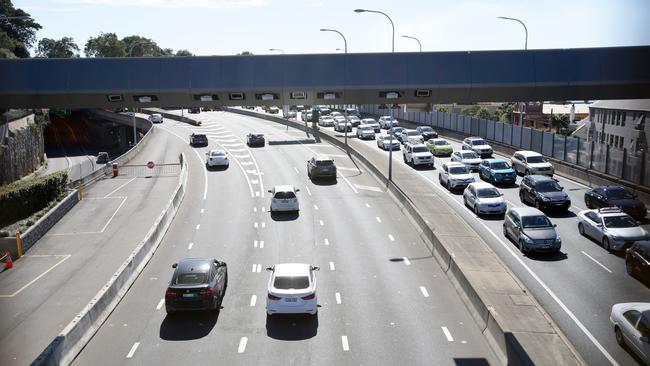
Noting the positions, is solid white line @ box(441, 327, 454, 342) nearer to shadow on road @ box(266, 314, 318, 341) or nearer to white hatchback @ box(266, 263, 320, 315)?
shadow on road @ box(266, 314, 318, 341)

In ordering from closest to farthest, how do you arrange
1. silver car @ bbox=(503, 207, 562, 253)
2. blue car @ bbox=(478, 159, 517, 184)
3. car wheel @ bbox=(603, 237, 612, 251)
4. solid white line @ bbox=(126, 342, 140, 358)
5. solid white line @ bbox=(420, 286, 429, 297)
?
solid white line @ bbox=(126, 342, 140, 358) → solid white line @ bbox=(420, 286, 429, 297) → silver car @ bbox=(503, 207, 562, 253) → car wheel @ bbox=(603, 237, 612, 251) → blue car @ bbox=(478, 159, 517, 184)

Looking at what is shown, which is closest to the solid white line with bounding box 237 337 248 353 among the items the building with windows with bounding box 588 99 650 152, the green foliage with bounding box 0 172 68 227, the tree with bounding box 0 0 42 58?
the green foliage with bounding box 0 172 68 227

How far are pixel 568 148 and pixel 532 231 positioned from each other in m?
21.0

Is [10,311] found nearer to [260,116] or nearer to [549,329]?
[549,329]

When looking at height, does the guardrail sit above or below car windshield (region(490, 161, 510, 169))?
below

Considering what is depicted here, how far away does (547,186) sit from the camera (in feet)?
117

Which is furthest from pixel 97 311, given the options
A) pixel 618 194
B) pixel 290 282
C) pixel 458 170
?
pixel 458 170

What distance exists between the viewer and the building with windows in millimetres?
58312

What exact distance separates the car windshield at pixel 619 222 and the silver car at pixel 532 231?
8.47 ft

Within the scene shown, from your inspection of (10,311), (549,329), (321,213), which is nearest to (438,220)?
(321,213)

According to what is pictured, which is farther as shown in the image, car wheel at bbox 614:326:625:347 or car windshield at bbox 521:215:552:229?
car windshield at bbox 521:215:552:229

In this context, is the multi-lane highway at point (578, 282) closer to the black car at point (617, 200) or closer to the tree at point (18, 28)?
the black car at point (617, 200)

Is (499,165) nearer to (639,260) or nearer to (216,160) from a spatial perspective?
(639,260)

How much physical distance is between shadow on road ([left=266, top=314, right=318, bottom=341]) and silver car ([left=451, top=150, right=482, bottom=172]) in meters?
29.2
